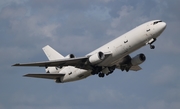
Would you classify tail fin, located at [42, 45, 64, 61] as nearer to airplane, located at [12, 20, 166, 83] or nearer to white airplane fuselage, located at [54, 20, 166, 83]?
airplane, located at [12, 20, 166, 83]

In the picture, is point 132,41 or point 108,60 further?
point 108,60

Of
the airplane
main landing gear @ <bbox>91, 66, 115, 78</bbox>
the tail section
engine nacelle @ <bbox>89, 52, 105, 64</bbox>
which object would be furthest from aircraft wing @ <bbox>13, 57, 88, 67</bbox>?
the tail section

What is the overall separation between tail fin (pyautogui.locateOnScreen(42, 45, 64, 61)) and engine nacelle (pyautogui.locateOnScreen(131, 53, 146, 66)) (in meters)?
11.5

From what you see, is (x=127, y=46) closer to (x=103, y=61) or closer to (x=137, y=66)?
(x=103, y=61)

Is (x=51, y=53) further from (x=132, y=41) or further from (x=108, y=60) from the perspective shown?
(x=132, y=41)

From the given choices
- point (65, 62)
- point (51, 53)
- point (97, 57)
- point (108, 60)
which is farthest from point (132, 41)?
point (51, 53)

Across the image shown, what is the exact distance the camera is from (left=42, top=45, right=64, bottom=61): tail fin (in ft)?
279

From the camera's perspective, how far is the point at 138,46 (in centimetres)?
7225

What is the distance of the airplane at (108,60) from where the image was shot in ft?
236

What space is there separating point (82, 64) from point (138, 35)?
8757 millimetres

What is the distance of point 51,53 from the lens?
8606 centimetres

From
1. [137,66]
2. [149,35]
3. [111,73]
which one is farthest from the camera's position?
[137,66]

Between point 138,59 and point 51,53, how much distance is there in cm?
1400

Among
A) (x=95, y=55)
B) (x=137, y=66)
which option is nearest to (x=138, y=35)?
(x=95, y=55)
